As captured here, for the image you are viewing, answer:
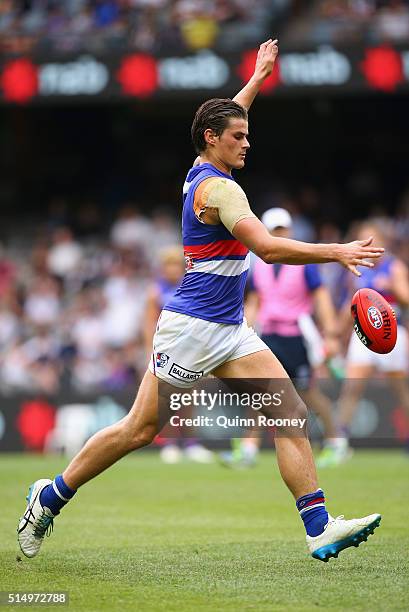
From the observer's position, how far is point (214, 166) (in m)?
6.28

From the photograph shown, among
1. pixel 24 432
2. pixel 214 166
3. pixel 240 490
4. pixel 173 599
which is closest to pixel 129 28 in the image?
pixel 24 432

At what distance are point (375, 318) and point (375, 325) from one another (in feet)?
0.14

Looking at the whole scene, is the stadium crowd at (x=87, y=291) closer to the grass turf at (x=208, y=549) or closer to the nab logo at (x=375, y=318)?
the grass turf at (x=208, y=549)

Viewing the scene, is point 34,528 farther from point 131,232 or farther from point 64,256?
point 64,256

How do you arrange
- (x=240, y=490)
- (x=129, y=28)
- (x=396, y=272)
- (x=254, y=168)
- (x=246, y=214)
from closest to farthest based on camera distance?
(x=246, y=214), (x=240, y=490), (x=396, y=272), (x=129, y=28), (x=254, y=168)

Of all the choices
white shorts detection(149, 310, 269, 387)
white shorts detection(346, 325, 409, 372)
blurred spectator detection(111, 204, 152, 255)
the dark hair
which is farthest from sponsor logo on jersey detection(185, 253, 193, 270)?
blurred spectator detection(111, 204, 152, 255)

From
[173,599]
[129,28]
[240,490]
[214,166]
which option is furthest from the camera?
[129,28]

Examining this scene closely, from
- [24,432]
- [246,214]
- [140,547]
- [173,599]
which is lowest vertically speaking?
[24,432]

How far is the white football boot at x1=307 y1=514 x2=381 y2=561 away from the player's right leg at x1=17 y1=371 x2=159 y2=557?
3.48 ft

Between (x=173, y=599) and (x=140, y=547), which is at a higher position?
(x=173, y=599)

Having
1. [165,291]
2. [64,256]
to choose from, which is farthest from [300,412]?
[64,256]

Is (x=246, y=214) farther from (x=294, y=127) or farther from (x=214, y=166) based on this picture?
(x=294, y=127)

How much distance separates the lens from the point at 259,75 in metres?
7.11

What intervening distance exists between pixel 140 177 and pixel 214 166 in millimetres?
Result: 17110
